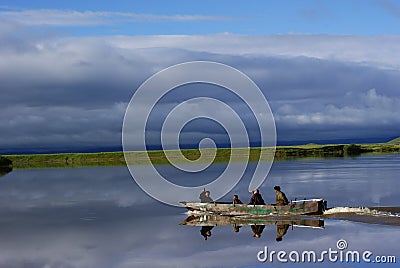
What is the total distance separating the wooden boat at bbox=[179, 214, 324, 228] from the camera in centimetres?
2941

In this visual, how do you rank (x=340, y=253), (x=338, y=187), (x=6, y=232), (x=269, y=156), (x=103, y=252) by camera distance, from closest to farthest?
(x=340, y=253) < (x=103, y=252) < (x=6, y=232) < (x=338, y=187) < (x=269, y=156)

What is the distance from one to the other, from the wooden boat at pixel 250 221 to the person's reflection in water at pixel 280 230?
511 mm

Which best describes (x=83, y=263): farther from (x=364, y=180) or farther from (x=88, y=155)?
(x=88, y=155)

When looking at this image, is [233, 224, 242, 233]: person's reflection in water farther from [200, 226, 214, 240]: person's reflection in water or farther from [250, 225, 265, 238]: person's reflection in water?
[200, 226, 214, 240]: person's reflection in water

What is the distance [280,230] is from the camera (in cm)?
2766

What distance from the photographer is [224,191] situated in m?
49.6

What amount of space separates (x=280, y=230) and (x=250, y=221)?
3160 mm

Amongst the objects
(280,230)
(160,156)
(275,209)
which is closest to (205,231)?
(280,230)

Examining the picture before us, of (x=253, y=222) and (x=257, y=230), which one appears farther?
(x=253, y=222)

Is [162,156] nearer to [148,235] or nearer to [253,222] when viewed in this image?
[253,222]

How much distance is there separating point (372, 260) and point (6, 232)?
18.0 meters

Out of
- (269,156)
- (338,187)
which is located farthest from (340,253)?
(269,156)

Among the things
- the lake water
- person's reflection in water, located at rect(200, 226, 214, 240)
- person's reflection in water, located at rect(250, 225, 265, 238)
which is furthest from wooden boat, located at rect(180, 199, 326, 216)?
person's reflection in water, located at rect(200, 226, 214, 240)

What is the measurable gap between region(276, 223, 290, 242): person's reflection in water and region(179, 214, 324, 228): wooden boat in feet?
1.68
